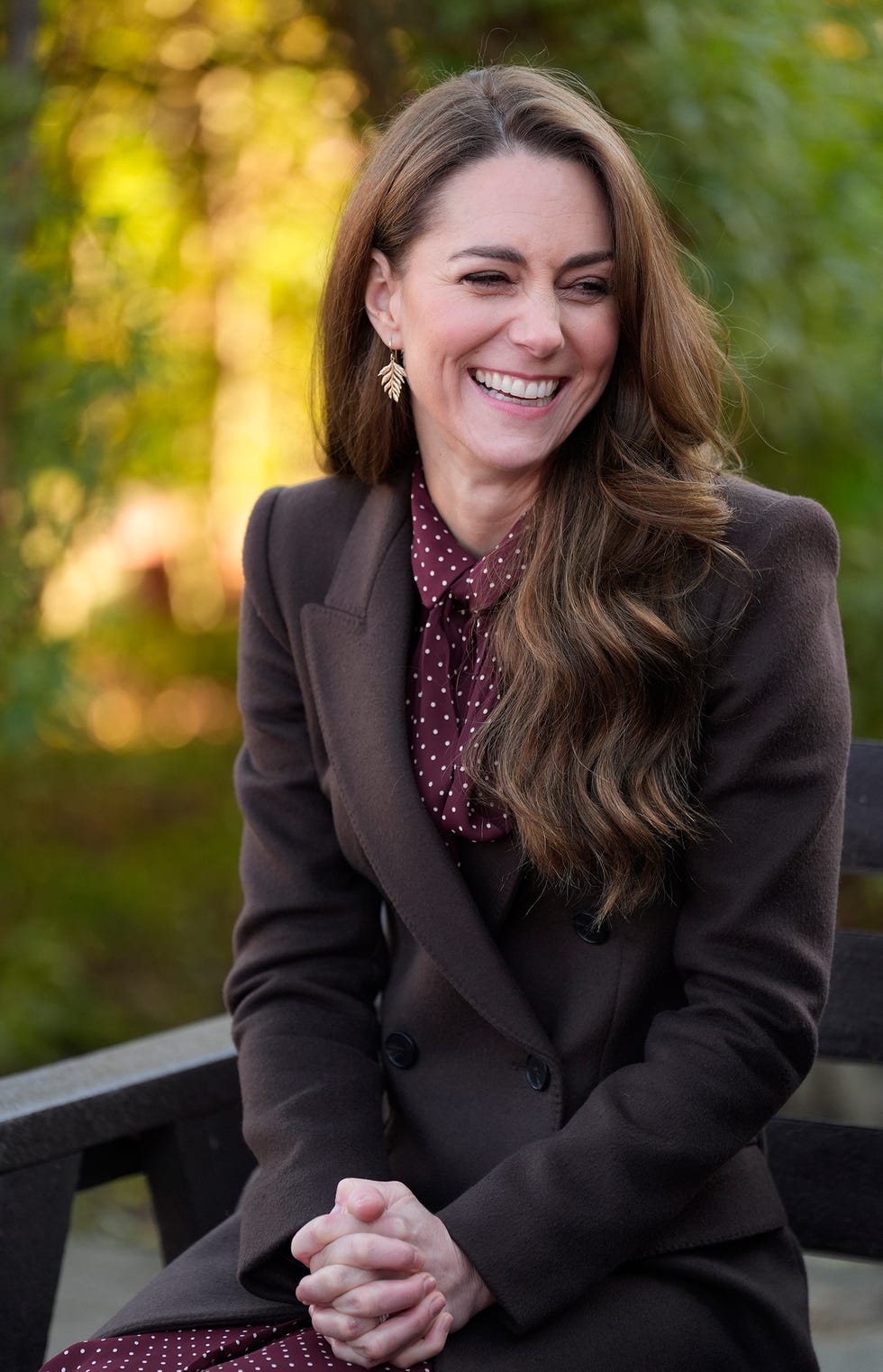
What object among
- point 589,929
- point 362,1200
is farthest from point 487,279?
point 362,1200

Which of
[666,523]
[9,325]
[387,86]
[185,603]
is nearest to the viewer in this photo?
[666,523]

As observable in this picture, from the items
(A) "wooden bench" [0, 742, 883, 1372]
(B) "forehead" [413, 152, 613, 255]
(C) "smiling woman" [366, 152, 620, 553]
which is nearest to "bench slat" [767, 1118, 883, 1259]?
(A) "wooden bench" [0, 742, 883, 1372]

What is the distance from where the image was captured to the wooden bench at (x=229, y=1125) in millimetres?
1925

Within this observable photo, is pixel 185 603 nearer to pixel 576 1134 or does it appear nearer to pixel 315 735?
pixel 315 735

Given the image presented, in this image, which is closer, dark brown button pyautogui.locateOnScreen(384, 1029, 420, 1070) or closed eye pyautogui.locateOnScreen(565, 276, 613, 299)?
closed eye pyautogui.locateOnScreen(565, 276, 613, 299)

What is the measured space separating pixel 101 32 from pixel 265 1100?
2511 mm

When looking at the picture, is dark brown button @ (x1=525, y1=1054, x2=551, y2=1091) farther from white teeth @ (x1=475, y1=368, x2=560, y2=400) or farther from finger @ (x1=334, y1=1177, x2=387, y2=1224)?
white teeth @ (x1=475, y1=368, x2=560, y2=400)

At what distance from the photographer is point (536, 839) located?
1.70 m

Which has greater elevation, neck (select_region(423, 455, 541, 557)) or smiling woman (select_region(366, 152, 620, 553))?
smiling woman (select_region(366, 152, 620, 553))

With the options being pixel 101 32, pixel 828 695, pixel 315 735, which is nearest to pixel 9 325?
pixel 101 32

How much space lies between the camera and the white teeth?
1790mm

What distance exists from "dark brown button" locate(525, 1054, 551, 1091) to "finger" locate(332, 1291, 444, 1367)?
→ 10.6 inches

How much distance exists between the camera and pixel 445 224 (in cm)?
178

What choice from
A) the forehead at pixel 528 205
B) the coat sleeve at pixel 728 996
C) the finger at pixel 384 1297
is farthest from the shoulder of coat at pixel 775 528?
the finger at pixel 384 1297
